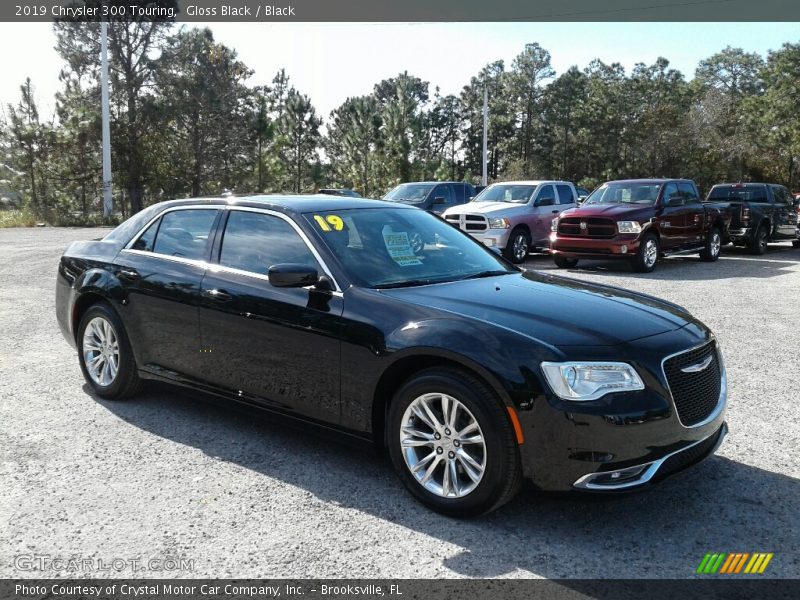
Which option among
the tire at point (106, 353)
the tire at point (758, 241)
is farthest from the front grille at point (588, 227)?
the tire at point (106, 353)

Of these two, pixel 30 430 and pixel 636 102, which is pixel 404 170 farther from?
pixel 30 430

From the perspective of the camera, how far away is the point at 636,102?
7406 cm

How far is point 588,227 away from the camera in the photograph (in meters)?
15.1

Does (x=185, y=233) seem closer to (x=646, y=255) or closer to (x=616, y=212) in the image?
(x=616, y=212)

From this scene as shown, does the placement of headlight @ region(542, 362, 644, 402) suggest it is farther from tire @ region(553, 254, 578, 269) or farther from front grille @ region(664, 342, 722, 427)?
tire @ region(553, 254, 578, 269)

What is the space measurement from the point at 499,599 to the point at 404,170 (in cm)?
6003

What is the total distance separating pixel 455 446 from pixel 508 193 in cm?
1503

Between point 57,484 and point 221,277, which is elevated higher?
point 221,277

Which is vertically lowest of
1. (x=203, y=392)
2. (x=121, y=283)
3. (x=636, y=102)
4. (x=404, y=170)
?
(x=203, y=392)

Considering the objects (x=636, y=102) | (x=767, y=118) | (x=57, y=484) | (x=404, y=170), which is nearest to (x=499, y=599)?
(x=57, y=484)

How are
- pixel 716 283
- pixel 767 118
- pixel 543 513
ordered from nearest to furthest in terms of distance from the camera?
pixel 543 513 → pixel 716 283 → pixel 767 118

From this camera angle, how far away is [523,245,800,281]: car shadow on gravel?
14742 mm

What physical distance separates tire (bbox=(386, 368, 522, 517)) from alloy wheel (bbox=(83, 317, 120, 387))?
9.17 feet
